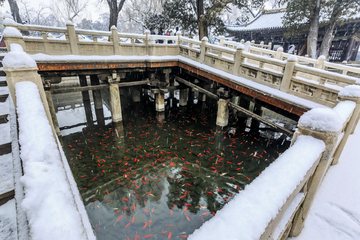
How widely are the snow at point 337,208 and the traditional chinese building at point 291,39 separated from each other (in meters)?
13.0

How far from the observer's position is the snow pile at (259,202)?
979 mm

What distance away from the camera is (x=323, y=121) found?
179cm

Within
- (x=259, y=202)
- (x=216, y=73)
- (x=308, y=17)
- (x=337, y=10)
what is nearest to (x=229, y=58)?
(x=216, y=73)

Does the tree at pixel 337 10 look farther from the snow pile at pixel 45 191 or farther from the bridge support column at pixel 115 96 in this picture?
the snow pile at pixel 45 191

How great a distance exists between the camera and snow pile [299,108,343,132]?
5.79 feet

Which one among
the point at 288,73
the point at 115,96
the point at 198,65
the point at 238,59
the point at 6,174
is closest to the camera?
the point at 6,174

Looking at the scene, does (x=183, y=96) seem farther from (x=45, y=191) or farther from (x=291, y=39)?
(x=291, y=39)

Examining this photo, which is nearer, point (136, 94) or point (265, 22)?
point (136, 94)

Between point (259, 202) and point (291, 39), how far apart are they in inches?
744

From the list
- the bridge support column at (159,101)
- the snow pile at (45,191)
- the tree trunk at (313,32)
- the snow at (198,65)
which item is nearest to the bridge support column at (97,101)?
the bridge support column at (159,101)

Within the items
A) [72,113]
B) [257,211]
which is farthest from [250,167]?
[72,113]

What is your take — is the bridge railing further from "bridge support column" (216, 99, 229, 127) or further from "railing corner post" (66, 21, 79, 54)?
"bridge support column" (216, 99, 229, 127)

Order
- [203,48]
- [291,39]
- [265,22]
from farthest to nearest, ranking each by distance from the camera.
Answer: [265,22] < [291,39] < [203,48]

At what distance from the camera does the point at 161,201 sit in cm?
509
